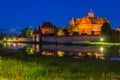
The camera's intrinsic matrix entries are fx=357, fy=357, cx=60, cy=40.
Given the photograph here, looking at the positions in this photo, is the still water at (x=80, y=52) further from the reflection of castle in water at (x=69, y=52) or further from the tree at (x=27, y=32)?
the tree at (x=27, y=32)

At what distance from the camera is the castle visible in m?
160

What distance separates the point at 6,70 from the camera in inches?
628

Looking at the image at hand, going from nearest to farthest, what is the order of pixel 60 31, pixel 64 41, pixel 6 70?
pixel 6 70
pixel 64 41
pixel 60 31

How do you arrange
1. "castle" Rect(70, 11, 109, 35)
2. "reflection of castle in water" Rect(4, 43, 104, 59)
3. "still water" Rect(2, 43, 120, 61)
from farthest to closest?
"castle" Rect(70, 11, 109, 35)
"reflection of castle in water" Rect(4, 43, 104, 59)
"still water" Rect(2, 43, 120, 61)

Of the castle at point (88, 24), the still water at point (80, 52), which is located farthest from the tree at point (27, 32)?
the still water at point (80, 52)

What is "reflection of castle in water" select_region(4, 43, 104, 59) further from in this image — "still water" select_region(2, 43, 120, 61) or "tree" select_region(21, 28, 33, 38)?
"tree" select_region(21, 28, 33, 38)

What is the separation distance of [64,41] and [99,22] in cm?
5509

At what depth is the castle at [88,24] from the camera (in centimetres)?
15982

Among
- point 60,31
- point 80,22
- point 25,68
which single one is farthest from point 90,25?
point 25,68

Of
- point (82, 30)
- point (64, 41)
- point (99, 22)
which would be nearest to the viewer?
point (64, 41)

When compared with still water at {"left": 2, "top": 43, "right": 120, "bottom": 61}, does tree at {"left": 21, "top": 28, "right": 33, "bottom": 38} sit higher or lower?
higher

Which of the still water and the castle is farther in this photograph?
the castle

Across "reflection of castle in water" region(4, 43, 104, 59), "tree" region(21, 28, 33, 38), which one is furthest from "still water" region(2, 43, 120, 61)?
"tree" region(21, 28, 33, 38)

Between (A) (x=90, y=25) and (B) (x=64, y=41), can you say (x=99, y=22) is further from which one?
(B) (x=64, y=41)
